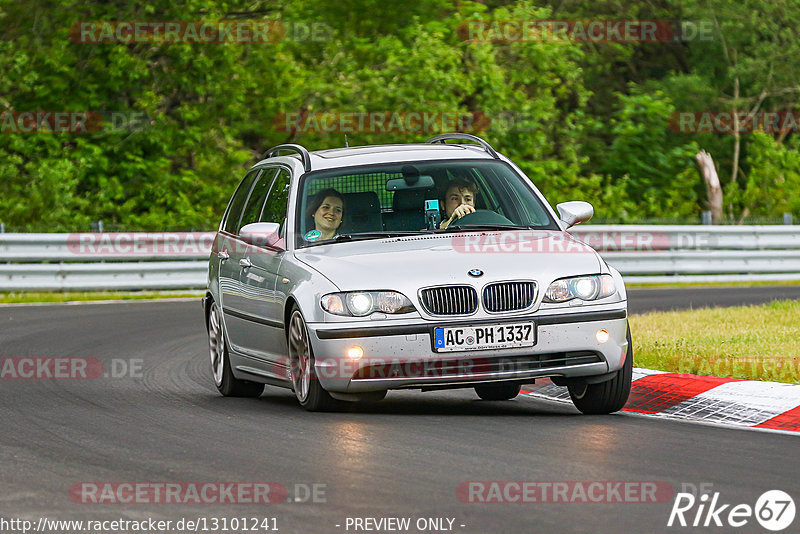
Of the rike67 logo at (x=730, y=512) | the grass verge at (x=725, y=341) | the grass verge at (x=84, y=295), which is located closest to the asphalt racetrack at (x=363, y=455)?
the rike67 logo at (x=730, y=512)

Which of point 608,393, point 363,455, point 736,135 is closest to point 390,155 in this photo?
point 608,393

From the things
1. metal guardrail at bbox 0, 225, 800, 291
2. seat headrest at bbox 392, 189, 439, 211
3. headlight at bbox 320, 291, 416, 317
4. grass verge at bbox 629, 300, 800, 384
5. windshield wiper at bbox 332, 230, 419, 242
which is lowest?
metal guardrail at bbox 0, 225, 800, 291

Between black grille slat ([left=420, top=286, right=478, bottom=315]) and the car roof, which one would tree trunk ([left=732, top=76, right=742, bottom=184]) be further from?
black grille slat ([left=420, top=286, right=478, bottom=315])

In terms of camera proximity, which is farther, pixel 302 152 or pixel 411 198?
pixel 302 152

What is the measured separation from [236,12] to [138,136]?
4.74 metres

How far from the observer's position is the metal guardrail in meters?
21.8

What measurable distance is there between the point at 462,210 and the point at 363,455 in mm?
2986

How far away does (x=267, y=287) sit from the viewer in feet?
31.3

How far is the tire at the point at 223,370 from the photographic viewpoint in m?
10.5

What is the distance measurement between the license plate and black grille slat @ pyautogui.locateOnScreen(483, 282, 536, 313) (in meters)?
0.12

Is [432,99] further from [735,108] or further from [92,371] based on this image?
[92,371]

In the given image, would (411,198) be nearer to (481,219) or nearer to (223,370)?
(481,219)

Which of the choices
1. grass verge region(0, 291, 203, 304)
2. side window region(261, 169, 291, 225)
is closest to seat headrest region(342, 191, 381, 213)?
side window region(261, 169, 291, 225)

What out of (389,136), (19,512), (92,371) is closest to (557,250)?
(19,512)
